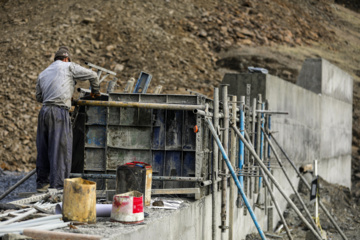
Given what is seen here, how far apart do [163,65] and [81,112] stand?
15.9m

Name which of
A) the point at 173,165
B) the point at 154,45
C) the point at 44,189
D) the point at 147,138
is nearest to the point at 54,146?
the point at 44,189

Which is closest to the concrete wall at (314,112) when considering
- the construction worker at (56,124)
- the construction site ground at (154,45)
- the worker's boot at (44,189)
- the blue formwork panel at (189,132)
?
the construction site ground at (154,45)

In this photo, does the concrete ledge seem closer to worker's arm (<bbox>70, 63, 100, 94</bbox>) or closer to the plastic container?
worker's arm (<bbox>70, 63, 100, 94</bbox>)

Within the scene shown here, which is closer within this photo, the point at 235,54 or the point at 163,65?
the point at 163,65

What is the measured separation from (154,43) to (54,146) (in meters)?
18.7

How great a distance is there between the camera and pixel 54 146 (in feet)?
20.8

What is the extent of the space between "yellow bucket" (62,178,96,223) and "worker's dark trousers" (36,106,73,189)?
Result: 5.73 feet

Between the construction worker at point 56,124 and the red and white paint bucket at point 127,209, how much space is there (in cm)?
187

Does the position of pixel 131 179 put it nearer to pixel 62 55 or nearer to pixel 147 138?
pixel 147 138

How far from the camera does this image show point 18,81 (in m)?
20.3

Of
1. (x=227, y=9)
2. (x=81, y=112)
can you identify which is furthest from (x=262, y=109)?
(x=227, y=9)

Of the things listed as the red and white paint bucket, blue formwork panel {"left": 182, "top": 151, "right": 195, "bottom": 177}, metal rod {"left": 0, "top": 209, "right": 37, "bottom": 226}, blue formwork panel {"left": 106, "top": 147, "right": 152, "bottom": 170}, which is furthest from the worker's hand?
the red and white paint bucket

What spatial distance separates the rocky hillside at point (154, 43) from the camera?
67.6ft

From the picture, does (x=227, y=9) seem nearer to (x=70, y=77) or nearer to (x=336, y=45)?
(x=336, y=45)
